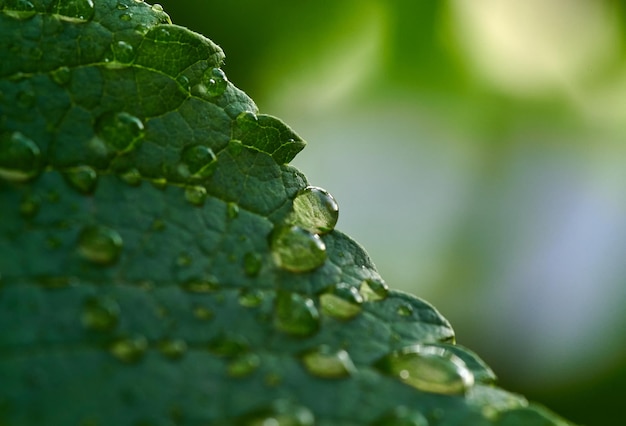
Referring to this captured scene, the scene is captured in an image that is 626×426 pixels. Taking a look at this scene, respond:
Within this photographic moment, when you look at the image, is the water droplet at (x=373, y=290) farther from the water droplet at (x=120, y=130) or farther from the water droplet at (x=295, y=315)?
the water droplet at (x=120, y=130)

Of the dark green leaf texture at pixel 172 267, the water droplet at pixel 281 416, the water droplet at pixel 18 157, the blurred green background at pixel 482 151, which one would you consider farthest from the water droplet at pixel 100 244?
the blurred green background at pixel 482 151

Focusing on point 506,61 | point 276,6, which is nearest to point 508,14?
point 506,61

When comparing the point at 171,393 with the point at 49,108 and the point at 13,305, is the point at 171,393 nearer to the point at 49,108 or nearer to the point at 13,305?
the point at 13,305

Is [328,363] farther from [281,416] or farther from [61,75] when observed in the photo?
[61,75]

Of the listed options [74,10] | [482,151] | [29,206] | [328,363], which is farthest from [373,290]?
[482,151]

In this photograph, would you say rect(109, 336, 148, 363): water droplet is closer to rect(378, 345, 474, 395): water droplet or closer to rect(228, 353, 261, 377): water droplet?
rect(228, 353, 261, 377): water droplet
